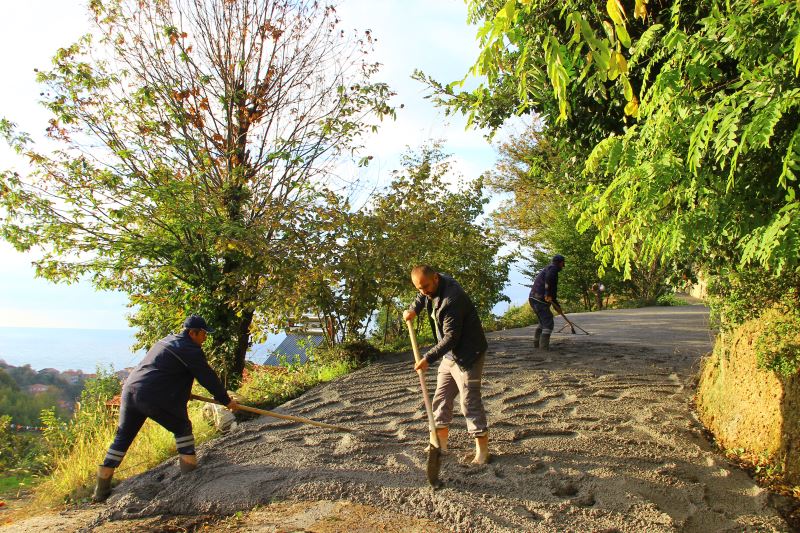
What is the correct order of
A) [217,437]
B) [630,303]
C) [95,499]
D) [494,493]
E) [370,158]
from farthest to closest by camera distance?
1. [630,303]
2. [370,158]
3. [217,437]
4. [95,499]
5. [494,493]

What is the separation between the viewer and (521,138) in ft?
85.5

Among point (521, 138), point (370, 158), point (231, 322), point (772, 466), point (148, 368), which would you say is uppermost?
point (521, 138)

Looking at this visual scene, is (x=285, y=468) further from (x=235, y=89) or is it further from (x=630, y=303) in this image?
(x=630, y=303)

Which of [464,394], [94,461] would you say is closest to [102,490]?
[94,461]

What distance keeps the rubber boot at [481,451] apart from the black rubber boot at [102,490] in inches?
139

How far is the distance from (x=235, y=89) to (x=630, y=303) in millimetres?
16757

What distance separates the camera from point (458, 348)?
5.43 m

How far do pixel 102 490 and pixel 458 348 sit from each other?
3695 mm

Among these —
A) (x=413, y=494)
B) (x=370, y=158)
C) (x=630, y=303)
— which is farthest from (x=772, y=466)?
(x=630, y=303)

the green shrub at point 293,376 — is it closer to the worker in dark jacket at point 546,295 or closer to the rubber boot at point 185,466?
the rubber boot at point 185,466

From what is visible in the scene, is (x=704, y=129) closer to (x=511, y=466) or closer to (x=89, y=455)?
(x=511, y=466)

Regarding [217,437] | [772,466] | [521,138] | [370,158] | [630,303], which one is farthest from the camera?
[521,138]

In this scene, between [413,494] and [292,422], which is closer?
[413,494]

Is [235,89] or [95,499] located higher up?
[235,89]
